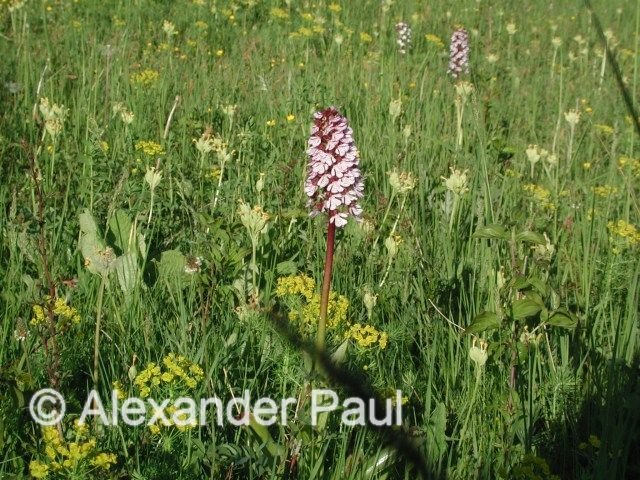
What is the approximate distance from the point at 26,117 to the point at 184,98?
0.86m

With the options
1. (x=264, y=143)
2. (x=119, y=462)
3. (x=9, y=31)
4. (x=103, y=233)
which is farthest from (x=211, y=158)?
(x=9, y=31)

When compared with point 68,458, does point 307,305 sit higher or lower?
higher

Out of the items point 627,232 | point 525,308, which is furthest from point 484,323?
point 627,232

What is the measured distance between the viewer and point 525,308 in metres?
1.90

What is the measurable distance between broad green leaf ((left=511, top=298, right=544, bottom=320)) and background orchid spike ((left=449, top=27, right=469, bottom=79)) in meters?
3.45

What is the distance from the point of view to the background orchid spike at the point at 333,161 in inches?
65.9

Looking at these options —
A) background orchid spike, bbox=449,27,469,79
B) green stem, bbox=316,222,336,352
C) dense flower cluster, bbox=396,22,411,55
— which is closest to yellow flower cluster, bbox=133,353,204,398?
green stem, bbox=316,222,336,352

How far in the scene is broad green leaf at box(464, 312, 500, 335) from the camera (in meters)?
1.84

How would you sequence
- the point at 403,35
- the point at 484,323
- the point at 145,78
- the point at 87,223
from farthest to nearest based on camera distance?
the point at 403,35 < the point at 145,78 < the point at 87,223 < the point at 484,323

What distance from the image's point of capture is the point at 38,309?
1653mm

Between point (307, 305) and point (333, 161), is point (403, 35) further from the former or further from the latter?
point (333, 161)

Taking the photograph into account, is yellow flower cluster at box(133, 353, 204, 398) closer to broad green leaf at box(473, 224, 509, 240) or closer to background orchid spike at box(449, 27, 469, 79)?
broad green leaf at box(473, 224, 509, 240)

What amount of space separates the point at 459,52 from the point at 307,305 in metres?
3.44

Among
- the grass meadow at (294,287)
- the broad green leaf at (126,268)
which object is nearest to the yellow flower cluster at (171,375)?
the grass meadow at (294,287)
